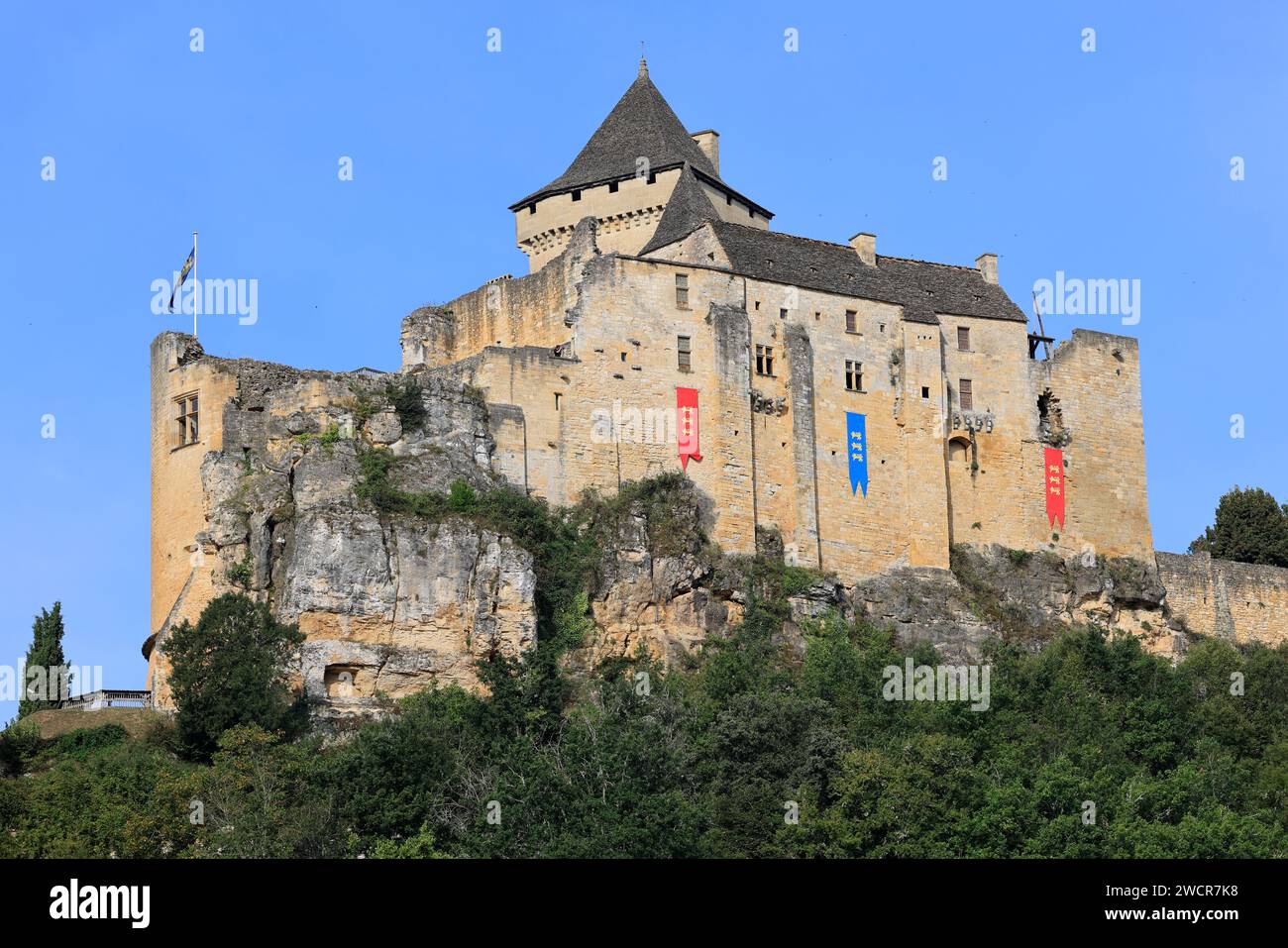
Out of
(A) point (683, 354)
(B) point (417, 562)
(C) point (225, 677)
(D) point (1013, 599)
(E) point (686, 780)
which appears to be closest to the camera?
(E) point (686, 780)

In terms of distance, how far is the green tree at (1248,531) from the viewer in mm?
79000

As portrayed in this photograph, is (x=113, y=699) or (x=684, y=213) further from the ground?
(x=684, y=213)

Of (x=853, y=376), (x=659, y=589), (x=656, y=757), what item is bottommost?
(x=656, y=757)

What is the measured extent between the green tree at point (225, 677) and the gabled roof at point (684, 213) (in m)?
19.1

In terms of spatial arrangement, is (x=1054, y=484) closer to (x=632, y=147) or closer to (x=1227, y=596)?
(x=1227, y=596)

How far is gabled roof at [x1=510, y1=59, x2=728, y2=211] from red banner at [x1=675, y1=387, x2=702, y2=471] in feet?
33.5

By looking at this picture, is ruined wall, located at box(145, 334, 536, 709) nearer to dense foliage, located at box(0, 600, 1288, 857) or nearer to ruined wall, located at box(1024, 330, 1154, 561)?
dense foliage, located at box(0, 600, 1288, 857)

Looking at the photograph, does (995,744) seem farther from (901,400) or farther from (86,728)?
(86,728)

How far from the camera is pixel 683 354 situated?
2408 inches

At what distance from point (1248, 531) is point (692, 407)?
27738mm

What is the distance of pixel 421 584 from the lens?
5503 cm

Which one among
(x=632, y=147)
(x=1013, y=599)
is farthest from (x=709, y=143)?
(x=1013, y=599)
